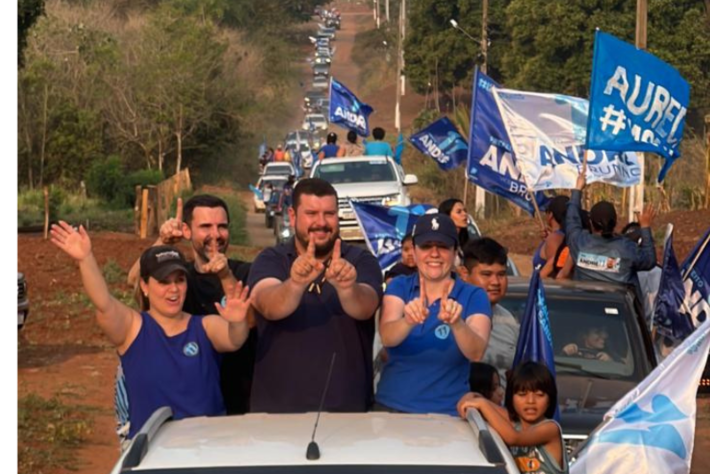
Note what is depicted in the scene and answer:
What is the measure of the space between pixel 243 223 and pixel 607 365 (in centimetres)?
3162

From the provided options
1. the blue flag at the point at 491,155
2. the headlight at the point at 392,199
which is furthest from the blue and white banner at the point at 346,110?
the blue flag at the point at 491,155

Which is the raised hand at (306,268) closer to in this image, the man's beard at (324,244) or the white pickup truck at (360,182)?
the man's beard at (324,244)

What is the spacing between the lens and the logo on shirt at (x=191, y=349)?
6688 millimetres

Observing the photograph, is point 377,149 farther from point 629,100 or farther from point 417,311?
point 417,311

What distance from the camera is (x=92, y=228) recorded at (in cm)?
3559

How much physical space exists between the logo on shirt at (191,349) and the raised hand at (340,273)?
2.12 feet

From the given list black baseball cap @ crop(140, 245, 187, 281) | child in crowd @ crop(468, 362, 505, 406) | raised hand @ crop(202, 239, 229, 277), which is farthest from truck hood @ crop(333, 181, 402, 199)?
black baseball cap @ crop(140, 245, 187, 281)

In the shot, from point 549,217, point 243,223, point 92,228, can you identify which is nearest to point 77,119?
point 243,223

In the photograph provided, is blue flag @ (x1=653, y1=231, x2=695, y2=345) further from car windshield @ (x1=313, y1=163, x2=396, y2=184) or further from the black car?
car windshield @ (x1=313, y1=163, x2=396, y2=184)

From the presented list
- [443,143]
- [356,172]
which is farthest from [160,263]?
[356,172]

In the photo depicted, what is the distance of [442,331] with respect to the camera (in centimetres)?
688

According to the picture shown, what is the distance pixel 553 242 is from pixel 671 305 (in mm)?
1156

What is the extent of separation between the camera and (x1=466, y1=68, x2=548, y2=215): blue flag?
16.2 meters

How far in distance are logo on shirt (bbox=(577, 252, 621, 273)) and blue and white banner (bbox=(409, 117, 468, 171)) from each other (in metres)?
12.8
